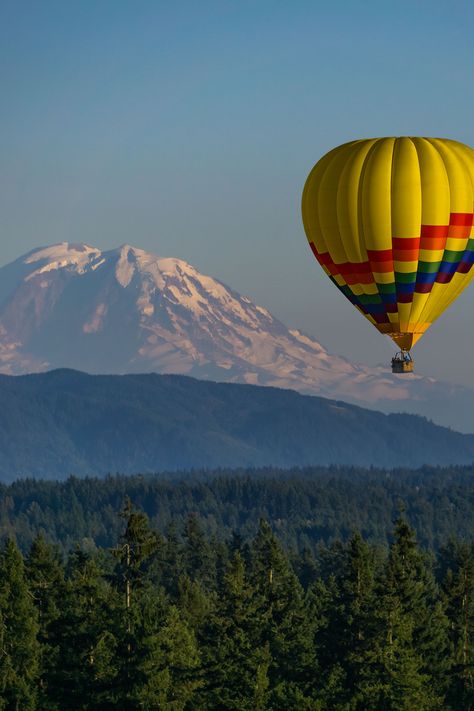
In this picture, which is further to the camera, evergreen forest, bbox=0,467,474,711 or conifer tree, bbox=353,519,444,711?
conifer tree, bbox=353,519,444,711

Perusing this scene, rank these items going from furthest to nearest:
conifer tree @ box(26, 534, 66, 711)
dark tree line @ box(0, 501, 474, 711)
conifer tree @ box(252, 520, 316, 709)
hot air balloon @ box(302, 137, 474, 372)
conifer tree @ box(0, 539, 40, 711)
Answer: hot air balloon @ box(302, 137, 474, 372) → conifer tree @ box(26, 534, 66, 711) → conifer tree @ box(252, 520, 316, 709) → conifer tree @ box(0, 539, 40, 711) → dark tree line @ box(0, 501, 474, 711)

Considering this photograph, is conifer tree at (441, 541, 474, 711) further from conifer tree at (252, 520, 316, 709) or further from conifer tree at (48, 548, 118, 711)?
conifer tree at (48, 548, 118, 711)

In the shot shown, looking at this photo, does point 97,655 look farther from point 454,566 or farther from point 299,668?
point 454,566

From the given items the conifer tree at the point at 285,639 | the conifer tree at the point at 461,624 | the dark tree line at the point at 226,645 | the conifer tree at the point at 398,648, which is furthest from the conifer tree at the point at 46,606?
the conifer tree at the point at 461,624

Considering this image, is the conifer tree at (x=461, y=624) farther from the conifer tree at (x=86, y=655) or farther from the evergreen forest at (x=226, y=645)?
the conifer tree at (x=86, y=655)

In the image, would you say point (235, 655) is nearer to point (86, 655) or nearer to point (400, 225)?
point (86, 655)

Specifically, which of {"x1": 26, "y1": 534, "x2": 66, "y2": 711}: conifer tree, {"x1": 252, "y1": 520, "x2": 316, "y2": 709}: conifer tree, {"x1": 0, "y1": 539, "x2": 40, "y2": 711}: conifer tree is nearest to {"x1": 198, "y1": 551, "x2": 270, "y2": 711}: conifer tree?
{"x1": 252, "y1": 520, "x2": 316, "y2": 709}: conifer tree

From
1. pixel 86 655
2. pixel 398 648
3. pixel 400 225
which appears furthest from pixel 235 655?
pixel 400 225
